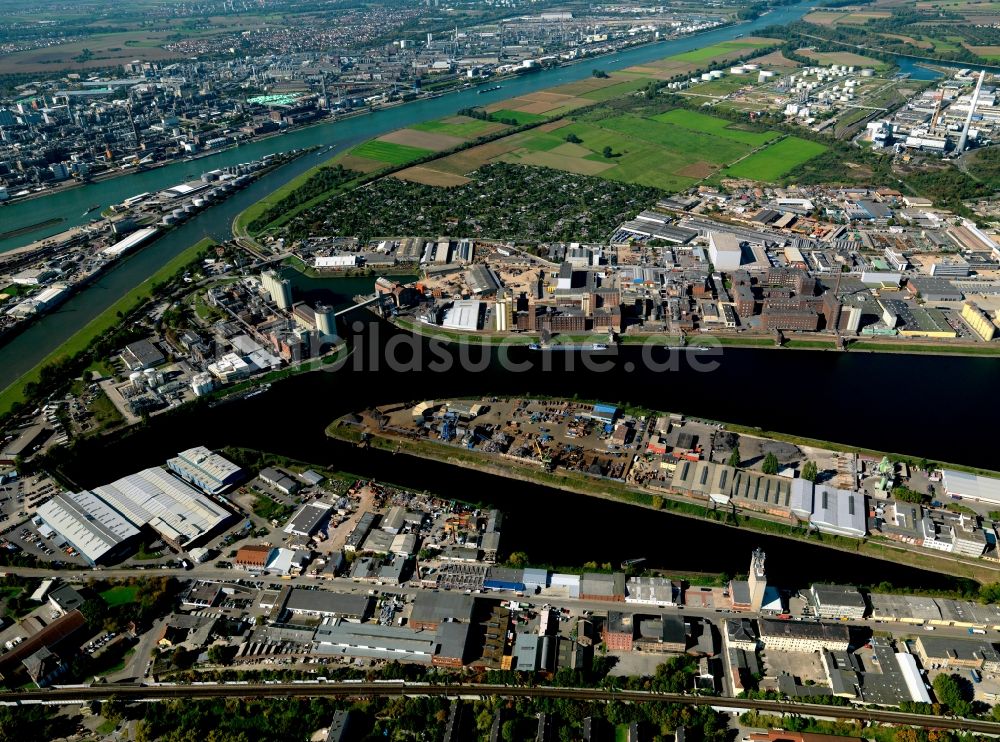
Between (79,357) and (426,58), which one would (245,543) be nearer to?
(79,357)

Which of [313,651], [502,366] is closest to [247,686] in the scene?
[313,651]

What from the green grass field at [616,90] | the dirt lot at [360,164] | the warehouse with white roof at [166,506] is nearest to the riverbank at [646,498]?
the warehouse with white roof at [166,506]

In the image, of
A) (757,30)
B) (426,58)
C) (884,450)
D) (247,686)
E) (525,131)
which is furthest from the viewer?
(757,30)

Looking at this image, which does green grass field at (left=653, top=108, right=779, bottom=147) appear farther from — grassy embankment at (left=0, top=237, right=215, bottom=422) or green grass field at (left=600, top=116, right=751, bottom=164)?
grassy embankment at (left=0, top=237, right=215, bottom=422)

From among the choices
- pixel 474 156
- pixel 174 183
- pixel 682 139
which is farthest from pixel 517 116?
pixel 174 183

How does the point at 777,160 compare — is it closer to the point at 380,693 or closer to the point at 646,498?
the point at 646,498

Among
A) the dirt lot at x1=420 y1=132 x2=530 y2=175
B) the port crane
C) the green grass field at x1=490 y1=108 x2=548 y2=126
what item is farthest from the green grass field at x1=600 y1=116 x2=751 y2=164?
the port crane

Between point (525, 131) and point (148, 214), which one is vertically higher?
point (525, 131)
